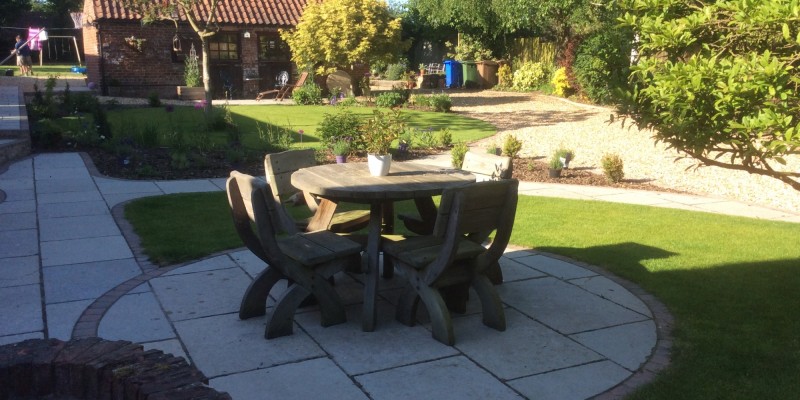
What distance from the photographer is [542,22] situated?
26.5m

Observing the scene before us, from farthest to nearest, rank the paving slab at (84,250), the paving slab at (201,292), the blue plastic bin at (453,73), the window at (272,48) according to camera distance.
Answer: the blue plastic bin at (453,73) < the window at (272,48) < the paving slab at (84,250) < the paving slab at (201,292)

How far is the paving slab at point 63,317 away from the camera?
4.26m

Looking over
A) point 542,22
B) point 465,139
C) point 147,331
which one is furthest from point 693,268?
point 542,22

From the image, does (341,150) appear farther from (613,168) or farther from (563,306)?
(563,306)

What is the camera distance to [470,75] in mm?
29922

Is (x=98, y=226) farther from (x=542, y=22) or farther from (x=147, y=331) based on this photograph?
(x=542, y=22)

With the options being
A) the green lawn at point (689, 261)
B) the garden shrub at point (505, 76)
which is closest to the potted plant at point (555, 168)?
the green lawn at point (689, 261)

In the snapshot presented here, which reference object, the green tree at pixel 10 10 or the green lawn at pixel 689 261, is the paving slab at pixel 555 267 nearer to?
the green lawn at pixel 689 261

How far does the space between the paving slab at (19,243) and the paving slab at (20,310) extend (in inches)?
39.8

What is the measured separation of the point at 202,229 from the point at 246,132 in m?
8.17

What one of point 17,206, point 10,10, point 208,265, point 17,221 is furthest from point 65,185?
point 10,10

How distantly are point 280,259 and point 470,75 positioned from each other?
26.6 metres

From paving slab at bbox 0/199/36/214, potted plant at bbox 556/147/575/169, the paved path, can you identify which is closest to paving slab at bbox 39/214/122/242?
the paved path

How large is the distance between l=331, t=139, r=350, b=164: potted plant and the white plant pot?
5617 mm
